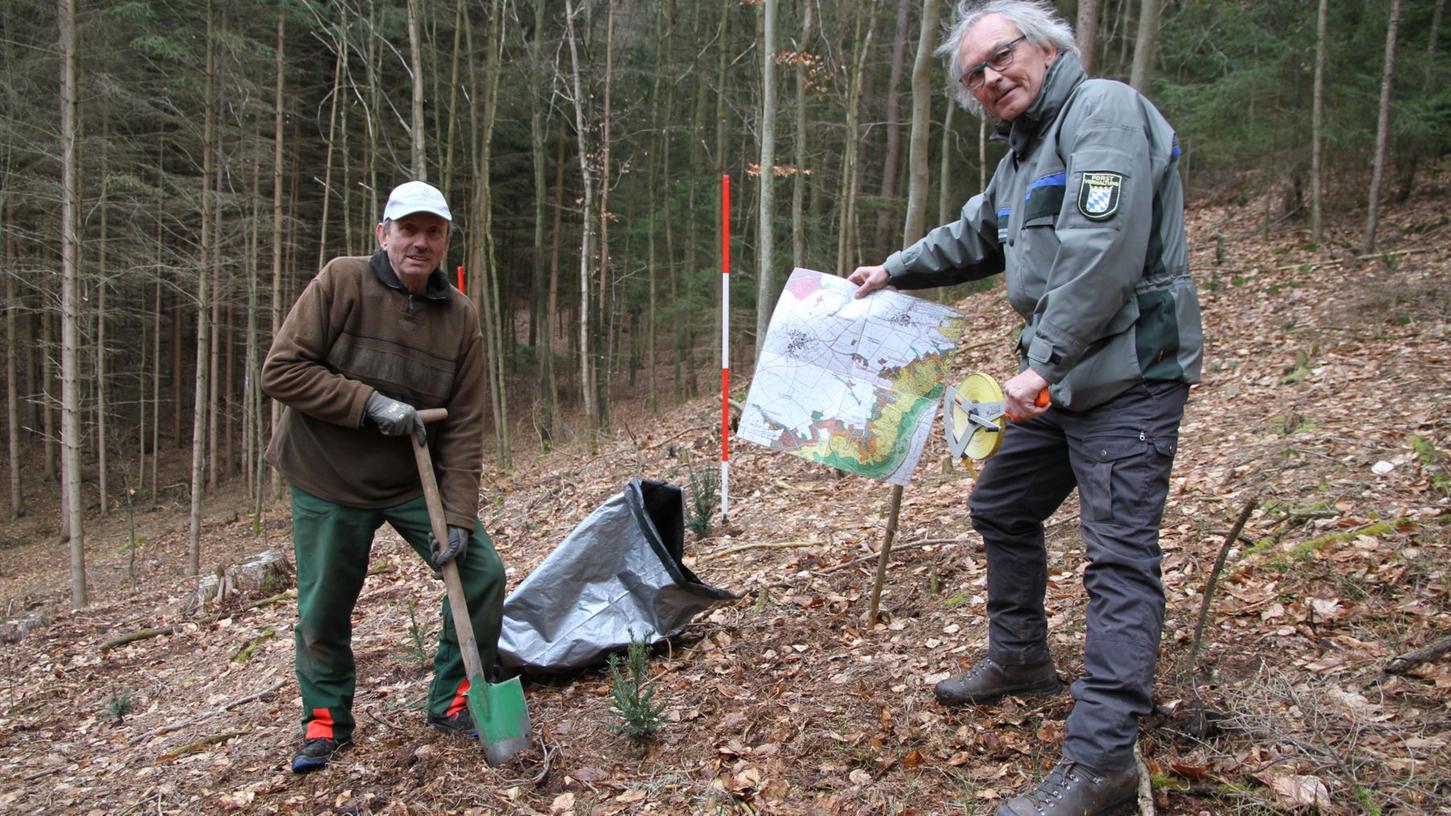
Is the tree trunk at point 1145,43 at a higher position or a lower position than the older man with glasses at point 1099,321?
higher

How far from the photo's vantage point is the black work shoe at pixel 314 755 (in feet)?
10.4

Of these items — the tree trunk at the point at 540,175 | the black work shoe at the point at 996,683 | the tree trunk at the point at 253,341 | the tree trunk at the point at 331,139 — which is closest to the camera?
the black work shoe at the point at 996,683

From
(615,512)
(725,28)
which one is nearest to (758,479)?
(615,512)

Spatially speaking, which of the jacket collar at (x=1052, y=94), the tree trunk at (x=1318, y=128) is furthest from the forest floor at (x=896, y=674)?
the tree trunk at (x=1318, y=128)

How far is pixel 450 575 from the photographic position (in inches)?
124

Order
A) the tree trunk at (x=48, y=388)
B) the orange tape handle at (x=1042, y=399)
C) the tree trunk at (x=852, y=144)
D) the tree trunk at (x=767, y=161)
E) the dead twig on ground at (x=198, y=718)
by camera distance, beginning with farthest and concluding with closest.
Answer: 1. the tree trunk at (x=48, y=388)
2. the tree trunk at (x=852, y=144)
3. the tree trunk at (x=767, y=161)
4. the dead twig on ground at (x=198, y=718)
5. the orange tape handle at (x=1042, y=399)

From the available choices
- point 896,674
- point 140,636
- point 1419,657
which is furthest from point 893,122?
point 1419,657

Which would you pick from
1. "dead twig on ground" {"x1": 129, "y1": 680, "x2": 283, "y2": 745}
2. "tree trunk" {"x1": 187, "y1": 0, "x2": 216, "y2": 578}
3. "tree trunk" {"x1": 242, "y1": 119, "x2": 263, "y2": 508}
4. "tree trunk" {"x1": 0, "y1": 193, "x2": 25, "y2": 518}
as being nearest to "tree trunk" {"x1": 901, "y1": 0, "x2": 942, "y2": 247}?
"dead twig on ground" {"x1": 129, "y1": 680, "x2": 283, "y2": 745}

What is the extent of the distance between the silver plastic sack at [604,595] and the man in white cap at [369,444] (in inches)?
18.5

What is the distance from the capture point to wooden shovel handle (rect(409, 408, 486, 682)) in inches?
123

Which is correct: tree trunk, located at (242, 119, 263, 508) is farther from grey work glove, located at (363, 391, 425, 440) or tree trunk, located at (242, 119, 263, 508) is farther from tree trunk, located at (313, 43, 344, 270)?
grey work glove, located at (363, 391, 425, 440)

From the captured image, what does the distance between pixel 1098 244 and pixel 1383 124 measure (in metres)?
11.0

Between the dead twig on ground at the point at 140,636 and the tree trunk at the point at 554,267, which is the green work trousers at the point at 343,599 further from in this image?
the tree trunk at the point at 554,267

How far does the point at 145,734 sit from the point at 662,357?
23364 millimetres
